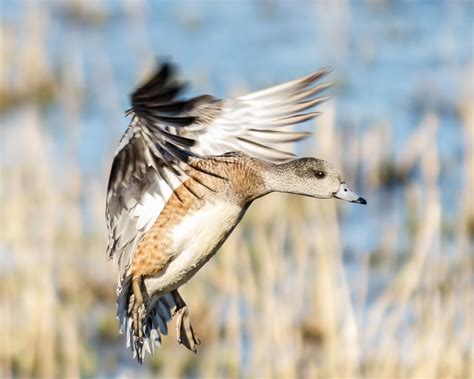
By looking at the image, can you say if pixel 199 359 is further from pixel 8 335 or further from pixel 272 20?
pixel 272 20

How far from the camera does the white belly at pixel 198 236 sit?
388 cm

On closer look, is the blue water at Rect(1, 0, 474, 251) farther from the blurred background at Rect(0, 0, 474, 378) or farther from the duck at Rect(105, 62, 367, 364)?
the duck at Rect(105, 62, 367, 364)

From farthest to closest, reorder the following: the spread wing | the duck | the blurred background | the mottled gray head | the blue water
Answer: the blue water < the blurred background < the mottled gray head < the duck < the spread wing

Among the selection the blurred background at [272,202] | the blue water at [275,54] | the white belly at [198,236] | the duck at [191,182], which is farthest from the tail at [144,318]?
the blue water at [275,54]

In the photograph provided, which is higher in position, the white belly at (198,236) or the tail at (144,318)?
the white belly at (198,236)

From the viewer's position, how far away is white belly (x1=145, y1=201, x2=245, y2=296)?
388 cm

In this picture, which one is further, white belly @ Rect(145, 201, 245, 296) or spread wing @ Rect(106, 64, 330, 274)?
white belly @ Rect(145, 201, 245, 296)

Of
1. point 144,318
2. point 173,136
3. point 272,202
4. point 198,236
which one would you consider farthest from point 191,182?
point 272,202

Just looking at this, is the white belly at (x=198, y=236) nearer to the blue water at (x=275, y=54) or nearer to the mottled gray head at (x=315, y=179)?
the mottled gray head at (x=315, y=179)

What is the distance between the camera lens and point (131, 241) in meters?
4.30

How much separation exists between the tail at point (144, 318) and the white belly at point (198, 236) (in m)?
0.16

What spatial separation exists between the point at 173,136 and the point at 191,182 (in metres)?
0.35

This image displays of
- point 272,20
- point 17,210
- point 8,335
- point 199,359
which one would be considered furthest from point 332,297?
point 272,20

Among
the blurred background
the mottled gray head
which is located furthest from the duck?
the blurred background
